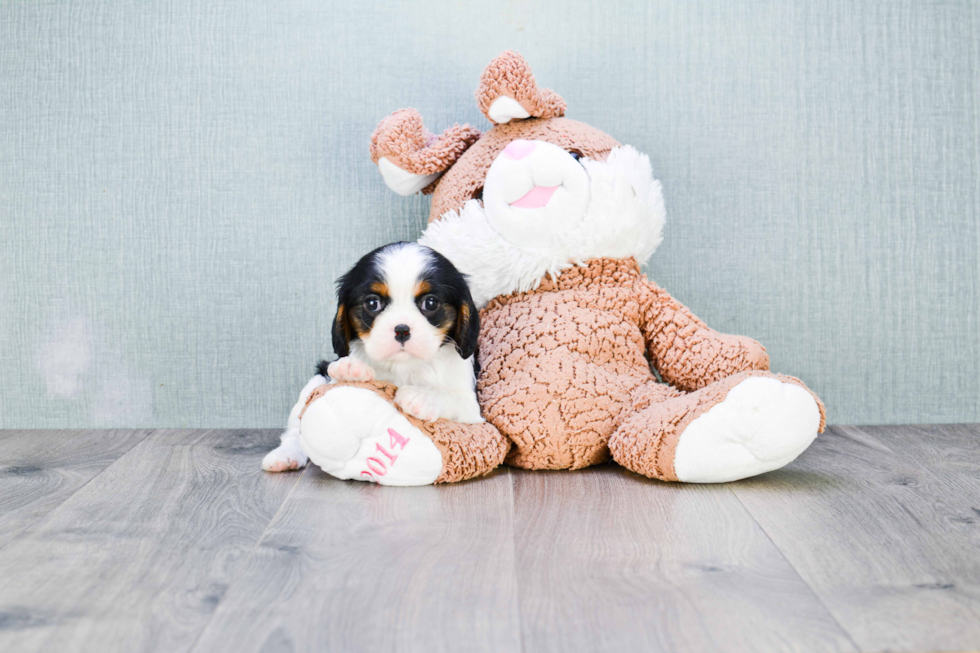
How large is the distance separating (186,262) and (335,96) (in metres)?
0.54

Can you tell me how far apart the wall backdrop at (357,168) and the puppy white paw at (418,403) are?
1.91ft

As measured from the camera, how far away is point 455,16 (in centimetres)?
185

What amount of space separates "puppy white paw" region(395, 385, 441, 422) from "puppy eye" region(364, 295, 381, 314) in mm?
150

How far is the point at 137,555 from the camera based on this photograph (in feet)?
3.40

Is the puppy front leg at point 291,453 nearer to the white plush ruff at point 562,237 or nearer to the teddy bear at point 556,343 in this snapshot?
the teddy bear at point 556,343

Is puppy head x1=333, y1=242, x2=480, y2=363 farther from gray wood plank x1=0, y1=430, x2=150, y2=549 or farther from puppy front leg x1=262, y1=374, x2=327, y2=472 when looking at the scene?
gray wood plank x1=0, y1=430, x2=150, y2=549

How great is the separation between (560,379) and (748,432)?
351 mm

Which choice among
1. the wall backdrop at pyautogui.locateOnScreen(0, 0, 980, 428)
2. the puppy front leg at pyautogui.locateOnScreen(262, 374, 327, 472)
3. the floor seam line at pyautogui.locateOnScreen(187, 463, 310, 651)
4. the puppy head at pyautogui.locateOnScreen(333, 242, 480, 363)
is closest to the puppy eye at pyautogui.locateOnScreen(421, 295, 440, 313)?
the puppy head at pyautogui.locateOnScreen(333, 242, 480, 363)

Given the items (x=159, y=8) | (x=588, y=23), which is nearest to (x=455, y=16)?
(x=588, y=23)

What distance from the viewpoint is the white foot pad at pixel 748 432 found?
50.8 inches

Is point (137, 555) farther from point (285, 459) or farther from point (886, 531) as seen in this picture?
point (886, 531)

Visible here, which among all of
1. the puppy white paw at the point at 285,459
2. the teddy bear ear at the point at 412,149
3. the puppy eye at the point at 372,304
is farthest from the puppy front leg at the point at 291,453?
the teddy bear ear at the point at 412,149

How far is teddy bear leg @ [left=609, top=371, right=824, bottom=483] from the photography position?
129 cm

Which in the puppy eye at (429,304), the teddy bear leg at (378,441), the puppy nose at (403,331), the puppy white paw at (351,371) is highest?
the puppy eye at (429,304)
